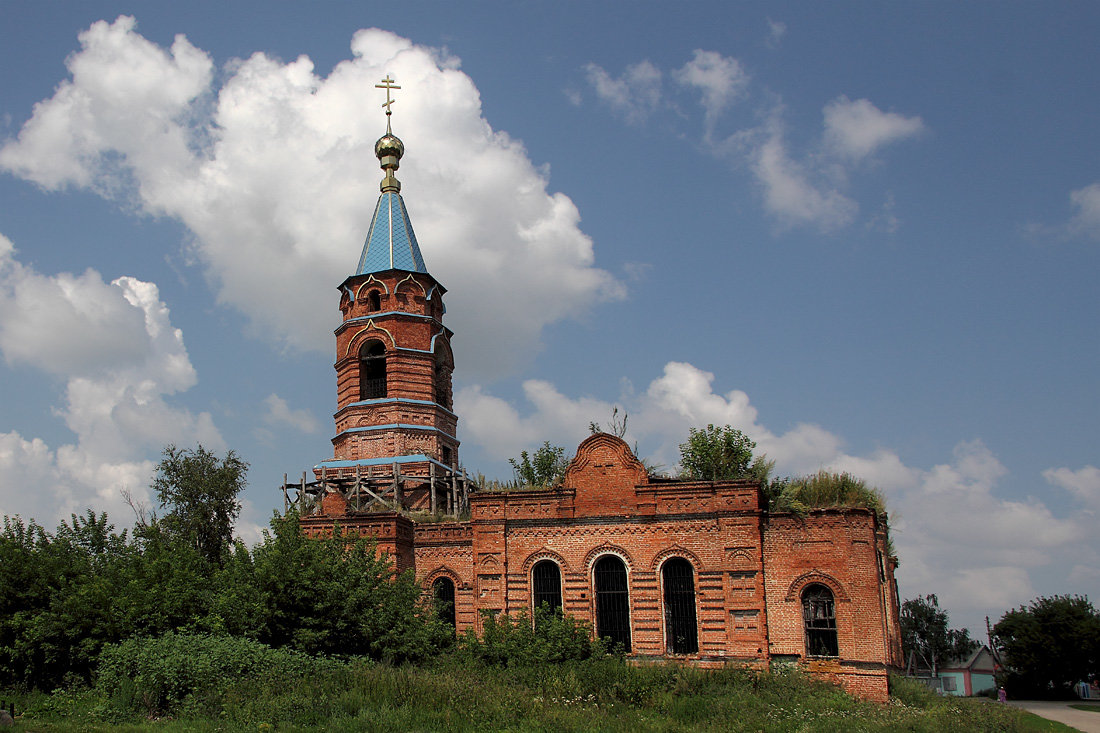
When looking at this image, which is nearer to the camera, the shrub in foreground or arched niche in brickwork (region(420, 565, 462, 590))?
the shrub in foreground

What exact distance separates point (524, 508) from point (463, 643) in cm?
371

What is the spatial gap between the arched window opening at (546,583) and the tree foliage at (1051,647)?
3335 centimetres

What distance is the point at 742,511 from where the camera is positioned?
67.6 ft

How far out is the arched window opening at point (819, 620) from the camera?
19922 millimetres

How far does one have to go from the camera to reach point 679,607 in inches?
822

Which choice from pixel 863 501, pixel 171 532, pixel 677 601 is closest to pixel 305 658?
pixel 677 601

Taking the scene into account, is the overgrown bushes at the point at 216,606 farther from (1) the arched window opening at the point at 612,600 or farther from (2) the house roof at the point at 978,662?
(2) the house roof at the point at 978,662

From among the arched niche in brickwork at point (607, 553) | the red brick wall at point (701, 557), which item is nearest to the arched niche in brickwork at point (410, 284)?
the red brick wall at point (701, 557)

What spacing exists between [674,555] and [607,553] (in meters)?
1.59

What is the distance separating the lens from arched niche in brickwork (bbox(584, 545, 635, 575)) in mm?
21188

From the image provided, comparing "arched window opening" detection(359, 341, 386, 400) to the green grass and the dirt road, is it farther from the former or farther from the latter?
the dirt road

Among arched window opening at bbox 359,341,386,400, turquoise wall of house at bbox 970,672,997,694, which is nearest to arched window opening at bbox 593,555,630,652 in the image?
arched window opening at bbox 359,341,386,400

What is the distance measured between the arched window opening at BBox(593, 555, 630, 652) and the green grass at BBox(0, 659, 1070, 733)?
90.7 inches

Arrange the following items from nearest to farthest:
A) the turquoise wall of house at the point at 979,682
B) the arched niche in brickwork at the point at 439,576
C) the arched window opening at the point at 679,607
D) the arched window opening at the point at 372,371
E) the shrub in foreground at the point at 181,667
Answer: the shrub in foreground at the point at 181,667, the arched window opening at the point at 679,607, the arched niche in brickwork at the point at 439,576, the arched window opening at the point at 372,371, the turquoise wall of house at the point at 979,682
